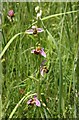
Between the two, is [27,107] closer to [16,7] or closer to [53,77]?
[53,77]

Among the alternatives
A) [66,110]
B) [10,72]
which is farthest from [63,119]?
[10,72]

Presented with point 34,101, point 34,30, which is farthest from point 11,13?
point 34,101

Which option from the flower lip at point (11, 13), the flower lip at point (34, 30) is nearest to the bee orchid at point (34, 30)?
the flower lip at point (34, 30)

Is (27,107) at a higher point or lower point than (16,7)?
lower

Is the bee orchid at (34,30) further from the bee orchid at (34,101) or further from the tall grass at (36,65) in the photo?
the bee orchid at (34,101)

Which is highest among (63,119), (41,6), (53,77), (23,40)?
(41,6)

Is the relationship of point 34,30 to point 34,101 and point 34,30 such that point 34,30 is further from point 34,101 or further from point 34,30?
point 34,101

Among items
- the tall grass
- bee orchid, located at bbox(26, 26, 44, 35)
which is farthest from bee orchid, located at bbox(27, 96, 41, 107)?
bee orchid, located at bbox(26, 26, 44, 35)

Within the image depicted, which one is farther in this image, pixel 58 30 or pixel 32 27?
pixel 58 30
